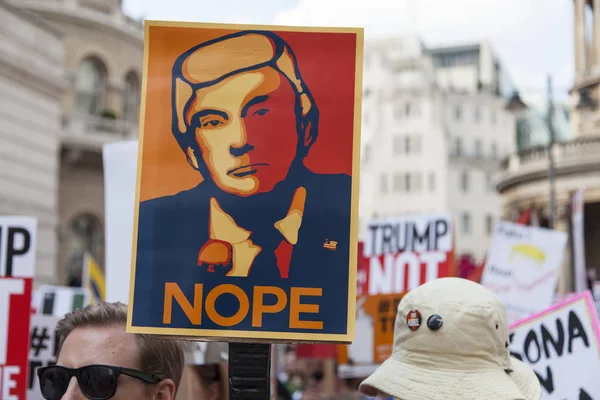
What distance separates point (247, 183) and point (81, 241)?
85.8 feet

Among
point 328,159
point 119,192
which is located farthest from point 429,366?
point 119,192

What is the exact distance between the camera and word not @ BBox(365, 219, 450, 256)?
984 centimetres

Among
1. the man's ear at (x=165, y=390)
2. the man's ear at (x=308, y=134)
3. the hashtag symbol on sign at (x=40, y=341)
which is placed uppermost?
the man's ear at (x=308, y=134)

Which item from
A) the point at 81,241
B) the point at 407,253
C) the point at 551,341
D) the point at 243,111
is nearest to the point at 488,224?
the point at 81,241

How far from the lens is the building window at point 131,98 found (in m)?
30.0

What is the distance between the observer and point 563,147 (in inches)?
1425

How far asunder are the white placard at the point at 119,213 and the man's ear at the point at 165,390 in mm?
2575

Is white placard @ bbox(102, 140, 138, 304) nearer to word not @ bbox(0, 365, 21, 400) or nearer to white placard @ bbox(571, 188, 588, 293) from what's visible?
word not @ bbox(0, 365, 21, 400)

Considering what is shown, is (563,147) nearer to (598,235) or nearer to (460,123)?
(598,235)

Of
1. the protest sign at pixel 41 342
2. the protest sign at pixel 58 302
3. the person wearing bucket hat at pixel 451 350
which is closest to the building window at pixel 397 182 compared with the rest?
the protest sign at pixel 58 302

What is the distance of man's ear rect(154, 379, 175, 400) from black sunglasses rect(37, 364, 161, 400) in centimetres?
14

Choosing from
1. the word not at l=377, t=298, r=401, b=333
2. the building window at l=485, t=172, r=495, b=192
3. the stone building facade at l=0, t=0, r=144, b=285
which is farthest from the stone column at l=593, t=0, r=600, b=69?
the building window at l=485, t=172, r=495, b=192

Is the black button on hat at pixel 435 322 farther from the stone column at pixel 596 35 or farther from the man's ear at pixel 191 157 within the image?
the stone column at pixel 596 35

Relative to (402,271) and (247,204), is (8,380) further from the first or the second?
(402,271)
